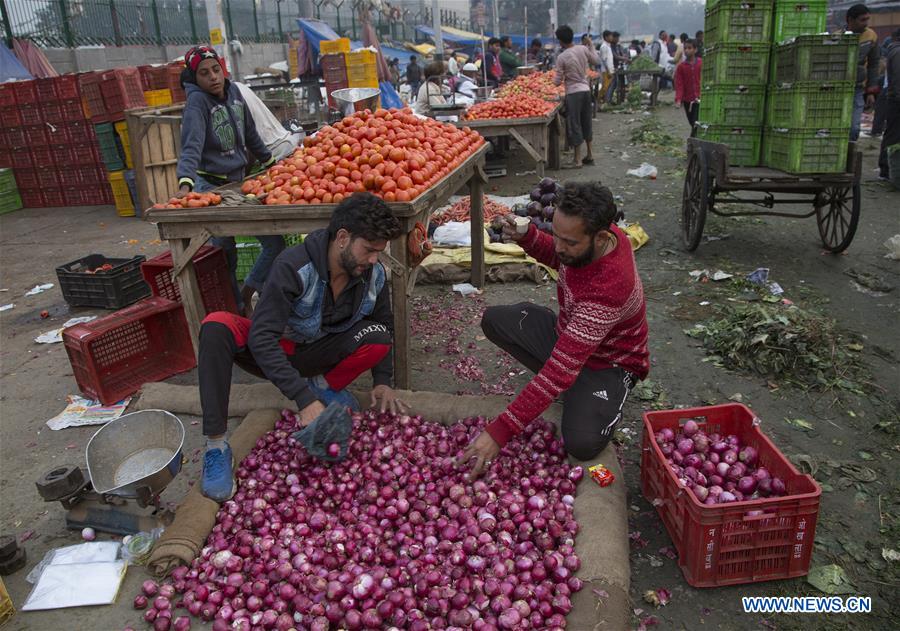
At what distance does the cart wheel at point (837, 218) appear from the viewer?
239 inches

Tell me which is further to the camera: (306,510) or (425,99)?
(425,99)

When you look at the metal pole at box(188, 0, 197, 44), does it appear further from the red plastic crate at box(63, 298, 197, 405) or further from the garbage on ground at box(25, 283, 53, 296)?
the red plastic crate at box(63, 298, 197, 405)

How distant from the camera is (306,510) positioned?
310cm

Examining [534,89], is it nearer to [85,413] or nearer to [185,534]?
[85,413]

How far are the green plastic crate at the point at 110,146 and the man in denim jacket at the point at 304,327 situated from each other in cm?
796

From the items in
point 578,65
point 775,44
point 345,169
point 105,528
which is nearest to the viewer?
point 105,528

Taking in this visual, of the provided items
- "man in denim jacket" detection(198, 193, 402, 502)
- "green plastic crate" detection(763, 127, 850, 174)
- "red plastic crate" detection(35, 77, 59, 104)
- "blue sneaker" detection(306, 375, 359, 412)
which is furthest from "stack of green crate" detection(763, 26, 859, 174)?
"red plastic crate" detection(35, 77, 59, 104)

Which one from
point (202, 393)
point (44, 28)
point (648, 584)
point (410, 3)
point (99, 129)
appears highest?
point (410, 3)

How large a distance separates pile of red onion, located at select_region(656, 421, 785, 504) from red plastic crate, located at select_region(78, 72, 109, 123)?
9.92 m

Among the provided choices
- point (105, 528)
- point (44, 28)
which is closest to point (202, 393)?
point (105, 528)

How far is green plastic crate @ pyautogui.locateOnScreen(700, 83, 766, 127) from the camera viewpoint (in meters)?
6.31

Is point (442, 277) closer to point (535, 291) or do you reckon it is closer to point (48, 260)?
point (535, 291)

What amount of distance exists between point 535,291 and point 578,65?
6.63 meters

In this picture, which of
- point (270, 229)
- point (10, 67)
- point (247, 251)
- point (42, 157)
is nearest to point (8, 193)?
point (42, 157)
